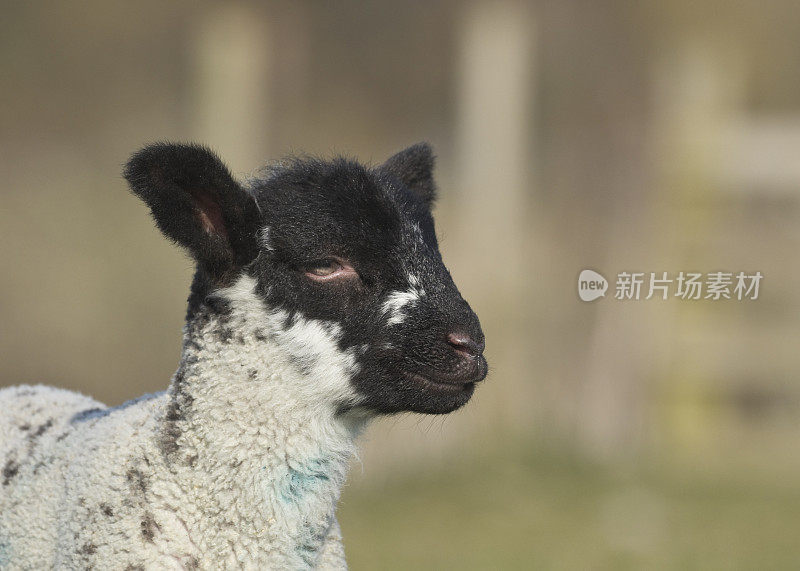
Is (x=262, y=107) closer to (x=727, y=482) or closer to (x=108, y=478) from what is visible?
(x=727, y=482)

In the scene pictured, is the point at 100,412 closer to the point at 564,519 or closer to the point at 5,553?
the point at 5,553

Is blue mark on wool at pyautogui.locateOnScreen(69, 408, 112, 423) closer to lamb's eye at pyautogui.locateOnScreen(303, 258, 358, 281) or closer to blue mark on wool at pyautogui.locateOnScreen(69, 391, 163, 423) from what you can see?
blue mark on wool at pyautogui.locateOnScreen(69, 391, 163, 423)

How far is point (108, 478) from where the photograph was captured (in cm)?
345

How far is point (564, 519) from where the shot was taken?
775cm

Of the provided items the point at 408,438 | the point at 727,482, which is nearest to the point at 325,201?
the point at 408,438

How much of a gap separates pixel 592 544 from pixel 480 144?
396cm

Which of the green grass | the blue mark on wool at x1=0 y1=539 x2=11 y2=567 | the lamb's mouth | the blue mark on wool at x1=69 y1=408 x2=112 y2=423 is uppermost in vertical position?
the lamb's mouth

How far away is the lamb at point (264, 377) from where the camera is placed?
3.37 metres

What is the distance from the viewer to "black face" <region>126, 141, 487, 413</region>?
3.45 meters

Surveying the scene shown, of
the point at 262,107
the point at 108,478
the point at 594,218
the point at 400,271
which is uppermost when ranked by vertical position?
the point at 262,107

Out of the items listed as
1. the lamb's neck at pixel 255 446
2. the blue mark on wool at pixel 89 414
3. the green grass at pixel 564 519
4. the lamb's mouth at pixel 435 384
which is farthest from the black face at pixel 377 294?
the green grass at pixel 564 519

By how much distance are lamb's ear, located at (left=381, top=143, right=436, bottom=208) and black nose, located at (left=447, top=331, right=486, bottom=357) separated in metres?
1.01

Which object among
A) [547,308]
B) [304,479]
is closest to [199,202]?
[304,479]

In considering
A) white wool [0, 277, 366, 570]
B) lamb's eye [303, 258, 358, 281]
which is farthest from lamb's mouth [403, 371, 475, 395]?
lamb's eye [303, 258, 358, 281]
